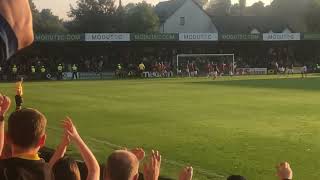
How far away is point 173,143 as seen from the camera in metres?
13.4

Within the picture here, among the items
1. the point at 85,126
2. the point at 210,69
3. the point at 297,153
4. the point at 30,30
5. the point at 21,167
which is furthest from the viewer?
the point at 210,69

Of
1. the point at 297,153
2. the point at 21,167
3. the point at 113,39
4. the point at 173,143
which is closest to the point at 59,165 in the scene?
the point at 21,167

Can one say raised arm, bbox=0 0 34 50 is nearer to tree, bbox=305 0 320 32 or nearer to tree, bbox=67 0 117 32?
tree, bbox=67 0 117 32

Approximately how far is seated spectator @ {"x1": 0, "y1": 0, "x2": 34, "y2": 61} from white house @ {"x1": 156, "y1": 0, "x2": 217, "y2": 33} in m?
86.1

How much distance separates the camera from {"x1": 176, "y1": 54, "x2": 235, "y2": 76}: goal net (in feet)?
203

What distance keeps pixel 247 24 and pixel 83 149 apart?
298 ft

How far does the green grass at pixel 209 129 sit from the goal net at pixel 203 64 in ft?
113

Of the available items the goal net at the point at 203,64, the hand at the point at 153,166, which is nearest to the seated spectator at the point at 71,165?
the hand at the point at 153,166

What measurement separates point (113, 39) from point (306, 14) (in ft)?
149

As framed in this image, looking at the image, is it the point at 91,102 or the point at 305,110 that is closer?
the point at 305,110

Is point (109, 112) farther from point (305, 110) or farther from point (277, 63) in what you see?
point (277, 63)

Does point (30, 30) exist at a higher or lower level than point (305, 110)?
higher

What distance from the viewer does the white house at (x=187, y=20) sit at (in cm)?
8888

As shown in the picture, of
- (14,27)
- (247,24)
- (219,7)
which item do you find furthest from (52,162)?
(219,7)
